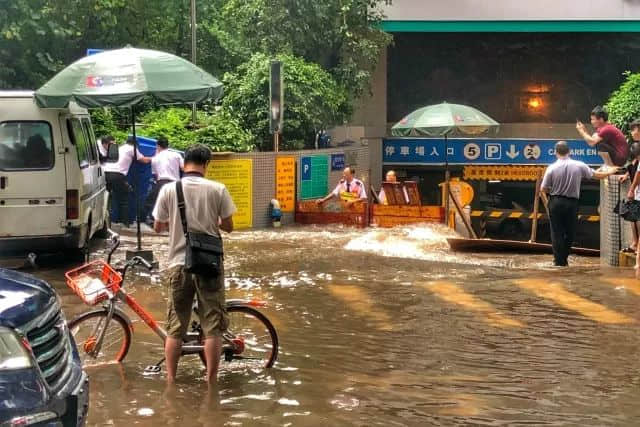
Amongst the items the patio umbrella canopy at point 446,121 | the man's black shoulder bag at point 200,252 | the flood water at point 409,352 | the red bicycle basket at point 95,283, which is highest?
the patio umbrella canopy at point 446,121

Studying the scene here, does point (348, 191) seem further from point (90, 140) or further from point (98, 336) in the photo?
point (98, 336)

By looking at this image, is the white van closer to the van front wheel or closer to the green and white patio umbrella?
the green and white patio umbrella

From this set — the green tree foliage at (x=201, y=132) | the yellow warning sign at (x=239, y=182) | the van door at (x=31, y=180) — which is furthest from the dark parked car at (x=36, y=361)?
the green tree foliage at (x=201, y=132)

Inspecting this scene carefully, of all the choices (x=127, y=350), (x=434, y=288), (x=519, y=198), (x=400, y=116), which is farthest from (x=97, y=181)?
(x=400, y=116)

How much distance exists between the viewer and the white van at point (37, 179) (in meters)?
11.5

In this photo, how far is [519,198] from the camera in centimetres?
2533

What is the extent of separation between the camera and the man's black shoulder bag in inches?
264

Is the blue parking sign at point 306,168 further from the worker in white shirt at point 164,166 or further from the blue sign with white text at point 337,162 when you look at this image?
the worker in white shirt at point 164,166

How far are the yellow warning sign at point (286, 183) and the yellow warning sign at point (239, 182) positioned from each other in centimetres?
77

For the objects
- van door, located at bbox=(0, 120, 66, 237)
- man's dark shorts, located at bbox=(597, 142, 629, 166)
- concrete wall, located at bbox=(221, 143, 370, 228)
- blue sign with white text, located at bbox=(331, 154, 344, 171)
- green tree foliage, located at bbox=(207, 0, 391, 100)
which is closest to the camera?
van door, located at bbox=(0, 120, 66, 237)

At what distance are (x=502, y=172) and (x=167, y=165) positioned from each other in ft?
30.7

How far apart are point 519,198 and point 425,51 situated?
618 centimetres

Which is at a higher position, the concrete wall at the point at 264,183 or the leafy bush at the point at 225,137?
the leafy bush at the point at 225,137

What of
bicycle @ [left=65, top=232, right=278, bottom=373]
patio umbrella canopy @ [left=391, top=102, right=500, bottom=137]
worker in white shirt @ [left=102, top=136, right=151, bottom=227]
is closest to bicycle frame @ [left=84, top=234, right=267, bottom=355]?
bicycle @ [left=65, top=232, right=278, bottom=373]
